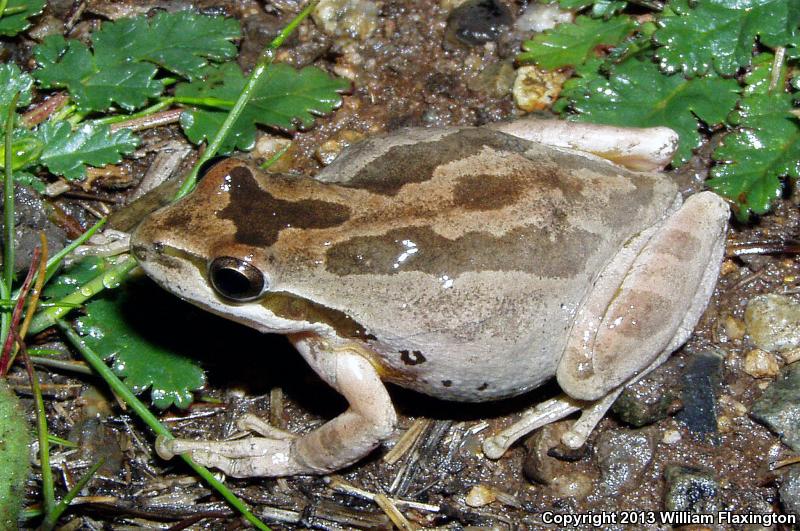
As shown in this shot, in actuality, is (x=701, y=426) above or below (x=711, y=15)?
below

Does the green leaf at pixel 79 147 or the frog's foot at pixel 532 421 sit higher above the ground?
the green leaf at pixel 79 147

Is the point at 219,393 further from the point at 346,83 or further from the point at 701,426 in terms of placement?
the point at 701,426

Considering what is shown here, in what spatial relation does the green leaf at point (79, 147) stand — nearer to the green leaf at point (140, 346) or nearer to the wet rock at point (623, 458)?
the green leaf at point (140, 346)

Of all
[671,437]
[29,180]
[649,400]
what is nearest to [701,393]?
[671,437]

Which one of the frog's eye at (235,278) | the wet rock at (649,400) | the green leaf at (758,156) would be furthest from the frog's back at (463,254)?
the green leaf at (758,156)

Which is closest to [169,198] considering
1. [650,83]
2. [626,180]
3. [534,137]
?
[534,137]
